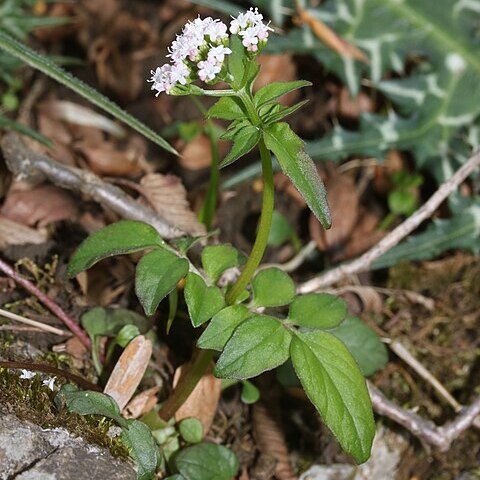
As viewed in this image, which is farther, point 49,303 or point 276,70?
point 276,70

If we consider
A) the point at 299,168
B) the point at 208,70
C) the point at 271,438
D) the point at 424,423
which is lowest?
the point at 271,438

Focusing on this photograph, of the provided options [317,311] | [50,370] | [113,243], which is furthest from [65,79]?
[317,311]

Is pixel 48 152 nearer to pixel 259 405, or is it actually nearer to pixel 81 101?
pixel 81 101

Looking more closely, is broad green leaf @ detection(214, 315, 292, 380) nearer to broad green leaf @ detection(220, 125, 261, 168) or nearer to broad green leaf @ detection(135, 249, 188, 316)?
broad green leaf @ detection(135, 249, 188, 316)

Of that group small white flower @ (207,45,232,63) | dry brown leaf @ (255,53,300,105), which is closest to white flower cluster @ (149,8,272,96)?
small white flower @ (207,45,232,63)

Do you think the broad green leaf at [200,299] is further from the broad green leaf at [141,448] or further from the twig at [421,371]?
the twig at [421,371]

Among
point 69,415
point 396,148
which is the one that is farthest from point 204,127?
point 69,415

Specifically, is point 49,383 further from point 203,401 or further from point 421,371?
point 421,371

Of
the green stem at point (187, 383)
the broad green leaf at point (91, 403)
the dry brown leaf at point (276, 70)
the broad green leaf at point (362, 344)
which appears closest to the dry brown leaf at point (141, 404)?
the green stem at point (187, 383)
